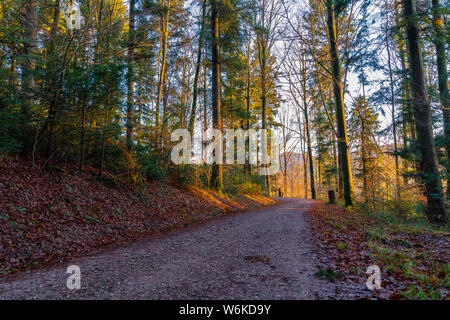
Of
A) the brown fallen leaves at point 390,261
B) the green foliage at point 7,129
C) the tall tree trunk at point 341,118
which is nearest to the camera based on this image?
the brown fallen leaves at point 390,261

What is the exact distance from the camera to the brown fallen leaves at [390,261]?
2.68 m

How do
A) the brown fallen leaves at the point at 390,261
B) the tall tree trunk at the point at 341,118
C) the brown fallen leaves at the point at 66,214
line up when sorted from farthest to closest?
the tall tree trunk at the point at 341,118, the brown fallen leaves at the point at 66,214, the brown fallen leaves at the point at 390,261

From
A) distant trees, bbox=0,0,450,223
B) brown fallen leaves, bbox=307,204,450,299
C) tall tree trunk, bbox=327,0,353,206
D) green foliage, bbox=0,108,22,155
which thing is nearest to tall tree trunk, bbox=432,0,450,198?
distant trees, bbox=0,0,450,223

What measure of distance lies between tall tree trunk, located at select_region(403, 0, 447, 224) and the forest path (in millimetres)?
6892

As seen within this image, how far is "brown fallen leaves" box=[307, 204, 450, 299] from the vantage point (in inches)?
106

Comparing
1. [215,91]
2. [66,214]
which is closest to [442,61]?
[215,91]

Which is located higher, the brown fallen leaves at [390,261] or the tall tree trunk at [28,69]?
the tall tree trunk at [28,69]

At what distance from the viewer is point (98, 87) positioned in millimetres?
7574

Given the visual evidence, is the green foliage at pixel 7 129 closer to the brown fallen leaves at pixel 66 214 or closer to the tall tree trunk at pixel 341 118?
the brown fallen leaves at pixel 66 214

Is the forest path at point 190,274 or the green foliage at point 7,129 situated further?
the green foliage at point 7,129

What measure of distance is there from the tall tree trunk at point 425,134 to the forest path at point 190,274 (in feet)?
22.6

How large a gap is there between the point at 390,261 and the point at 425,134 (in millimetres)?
7463

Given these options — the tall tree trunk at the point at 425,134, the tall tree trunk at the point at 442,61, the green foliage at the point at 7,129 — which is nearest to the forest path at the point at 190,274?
the green foliage at the point at 7,129
